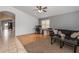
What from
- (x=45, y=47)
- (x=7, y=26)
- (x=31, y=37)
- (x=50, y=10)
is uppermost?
(x=50, y=10)

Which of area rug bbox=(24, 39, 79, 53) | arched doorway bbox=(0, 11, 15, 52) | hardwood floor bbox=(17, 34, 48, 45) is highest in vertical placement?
arched doorway bbox=(0, 11, 15, 52)

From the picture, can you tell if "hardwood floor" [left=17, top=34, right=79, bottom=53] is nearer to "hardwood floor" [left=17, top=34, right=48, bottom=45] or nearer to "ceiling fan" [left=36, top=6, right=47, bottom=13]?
"hardwood floor" [left=17, top=34, right=48, bottom=45]

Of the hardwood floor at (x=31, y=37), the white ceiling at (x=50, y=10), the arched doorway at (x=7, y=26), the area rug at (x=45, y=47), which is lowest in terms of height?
the area rug at (x=45, y=47)

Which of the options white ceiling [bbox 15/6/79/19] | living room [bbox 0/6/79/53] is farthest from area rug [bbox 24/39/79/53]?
white ceiling [bbox 15/6/79/19]

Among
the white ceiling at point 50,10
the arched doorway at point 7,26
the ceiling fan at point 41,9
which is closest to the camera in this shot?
the white ceiling at point 50,10

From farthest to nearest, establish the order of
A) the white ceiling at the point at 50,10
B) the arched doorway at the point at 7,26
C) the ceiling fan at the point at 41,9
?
the arched doorway at the point at 7,26 < the ceiling fan at the point at 41,9 < the white ceiling at the point at 50,10

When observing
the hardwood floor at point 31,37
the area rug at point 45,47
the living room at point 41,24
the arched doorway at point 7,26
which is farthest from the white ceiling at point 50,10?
the area rug at point 45,47

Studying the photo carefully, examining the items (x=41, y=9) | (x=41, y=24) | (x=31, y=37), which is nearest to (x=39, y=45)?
(x=31, y=37)

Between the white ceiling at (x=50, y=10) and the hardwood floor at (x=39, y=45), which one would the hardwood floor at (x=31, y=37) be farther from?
the white ceiling at (x=50, y=10)

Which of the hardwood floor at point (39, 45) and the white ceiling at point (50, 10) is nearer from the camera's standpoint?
the white ceiling at point (50, 10)

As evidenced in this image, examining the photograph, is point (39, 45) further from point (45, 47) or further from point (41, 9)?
point (41, 9)

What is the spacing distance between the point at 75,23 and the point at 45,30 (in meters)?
0.83
